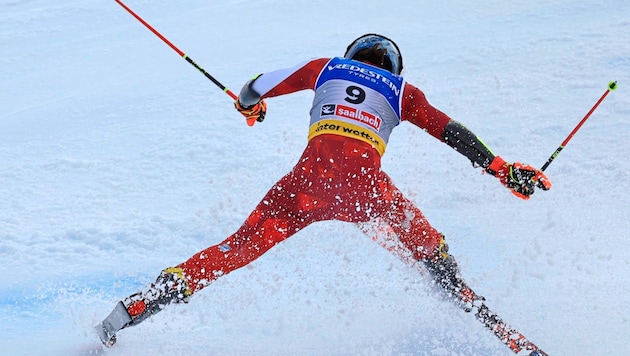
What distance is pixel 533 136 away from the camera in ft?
17.8

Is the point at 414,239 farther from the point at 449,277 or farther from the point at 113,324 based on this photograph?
the point at 113,324

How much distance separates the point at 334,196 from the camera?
280 cm

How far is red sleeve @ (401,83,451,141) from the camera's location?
2.84 metres

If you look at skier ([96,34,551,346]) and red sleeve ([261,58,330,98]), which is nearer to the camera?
skier ([96,34,551,346])

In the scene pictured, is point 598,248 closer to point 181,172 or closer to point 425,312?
point 425,312

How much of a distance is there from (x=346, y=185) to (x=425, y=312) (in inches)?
37.9

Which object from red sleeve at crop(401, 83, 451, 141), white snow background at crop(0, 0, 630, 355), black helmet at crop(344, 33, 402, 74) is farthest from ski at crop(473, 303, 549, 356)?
black helmet at crop(344, 33, 402, 74)

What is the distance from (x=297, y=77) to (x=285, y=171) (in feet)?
6.79

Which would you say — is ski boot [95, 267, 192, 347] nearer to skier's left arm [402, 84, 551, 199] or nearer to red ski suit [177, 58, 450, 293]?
red ski suit [177, 58, 450, 293]

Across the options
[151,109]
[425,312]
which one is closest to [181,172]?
[151,109]

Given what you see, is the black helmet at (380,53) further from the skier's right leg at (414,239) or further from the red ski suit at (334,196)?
the skier's right leg at (414,239)

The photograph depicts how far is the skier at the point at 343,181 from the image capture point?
2791 mm

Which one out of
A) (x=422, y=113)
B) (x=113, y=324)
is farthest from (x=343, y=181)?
(x=113, y=324)

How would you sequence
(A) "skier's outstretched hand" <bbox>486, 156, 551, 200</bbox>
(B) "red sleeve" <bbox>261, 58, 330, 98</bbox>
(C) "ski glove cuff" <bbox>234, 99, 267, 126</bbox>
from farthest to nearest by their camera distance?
(C) "ski glove cuff" <bbox>234, 99, 267, 126</bbox>, (B) "red sleeve" <bbox>261, 58, 330, 98</bbox>, (A) "skier's outstretched hand" <bbox>486, 156, 551, 200</bbox>
